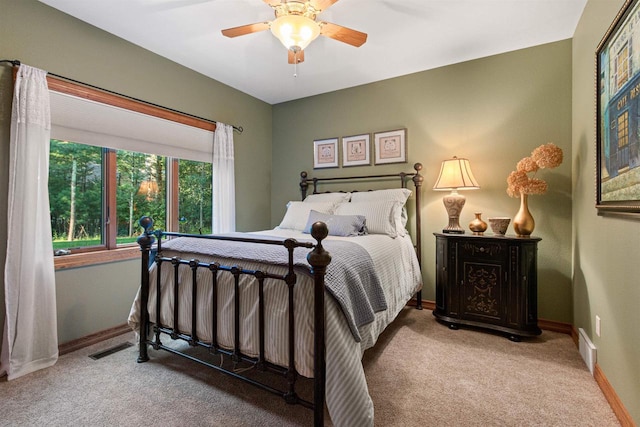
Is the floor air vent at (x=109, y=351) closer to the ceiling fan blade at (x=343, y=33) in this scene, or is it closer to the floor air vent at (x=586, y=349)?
the ceiling fan blade at (x=343, y=33)

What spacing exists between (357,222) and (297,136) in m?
1.95

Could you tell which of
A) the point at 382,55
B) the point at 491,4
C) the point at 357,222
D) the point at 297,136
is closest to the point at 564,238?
the point at 357,222

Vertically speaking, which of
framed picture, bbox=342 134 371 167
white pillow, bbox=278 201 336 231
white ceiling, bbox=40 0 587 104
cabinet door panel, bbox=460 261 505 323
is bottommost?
cabinet door panel, bbox=460 261 505 323

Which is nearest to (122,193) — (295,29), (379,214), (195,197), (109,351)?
(195,197)

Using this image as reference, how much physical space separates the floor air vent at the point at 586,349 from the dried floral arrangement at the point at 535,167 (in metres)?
1.10

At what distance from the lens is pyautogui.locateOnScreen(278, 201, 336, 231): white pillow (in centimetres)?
314

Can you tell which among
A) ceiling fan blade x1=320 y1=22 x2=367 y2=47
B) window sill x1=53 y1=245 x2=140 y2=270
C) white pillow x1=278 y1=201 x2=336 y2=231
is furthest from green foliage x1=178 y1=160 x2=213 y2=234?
ceiling fan blade x1=320 y1=22 x2=367 y2=47

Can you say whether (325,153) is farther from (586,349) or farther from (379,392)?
(586,349)

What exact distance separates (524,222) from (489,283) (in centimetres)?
59

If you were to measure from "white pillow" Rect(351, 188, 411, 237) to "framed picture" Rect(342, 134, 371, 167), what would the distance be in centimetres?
A: 54

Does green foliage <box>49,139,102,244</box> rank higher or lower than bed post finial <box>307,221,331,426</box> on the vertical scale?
higher

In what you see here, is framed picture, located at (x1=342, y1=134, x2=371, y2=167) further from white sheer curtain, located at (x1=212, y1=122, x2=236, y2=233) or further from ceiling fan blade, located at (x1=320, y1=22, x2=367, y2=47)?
ceiling fan blade, located at (x1=320, y1=22, x2=367, y2=47)

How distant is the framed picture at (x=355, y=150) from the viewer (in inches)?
143

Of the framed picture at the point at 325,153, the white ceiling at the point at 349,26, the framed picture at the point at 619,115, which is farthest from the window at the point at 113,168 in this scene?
A: the framed picture at the point at 619,115
